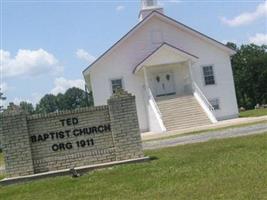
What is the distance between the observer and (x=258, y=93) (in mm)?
81875

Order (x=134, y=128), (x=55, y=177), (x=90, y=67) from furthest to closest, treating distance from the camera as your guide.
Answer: (x=90, y=67)
(x=134, y=128)
(x=55, y=177)

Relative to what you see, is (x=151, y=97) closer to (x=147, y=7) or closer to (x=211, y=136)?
(x=147, y=7)

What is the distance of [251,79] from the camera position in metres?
81.8

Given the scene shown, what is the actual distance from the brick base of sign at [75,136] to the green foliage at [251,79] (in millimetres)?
69147

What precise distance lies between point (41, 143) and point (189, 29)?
75.7 ft

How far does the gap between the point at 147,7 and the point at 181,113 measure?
1093 centimetres

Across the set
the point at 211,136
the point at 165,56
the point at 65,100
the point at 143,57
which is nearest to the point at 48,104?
the point at 65,100

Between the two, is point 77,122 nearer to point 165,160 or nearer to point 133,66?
Answer: point 165,160

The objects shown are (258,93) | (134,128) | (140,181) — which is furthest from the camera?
(258,93)

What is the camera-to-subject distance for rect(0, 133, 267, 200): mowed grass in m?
8.62

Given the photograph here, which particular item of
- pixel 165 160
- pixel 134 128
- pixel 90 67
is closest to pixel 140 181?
pixel 165 160

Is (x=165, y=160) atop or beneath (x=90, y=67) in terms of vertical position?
beneath

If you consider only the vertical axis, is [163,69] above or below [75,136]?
above

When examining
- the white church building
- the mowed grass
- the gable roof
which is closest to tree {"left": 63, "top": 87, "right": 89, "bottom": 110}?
the white church building
